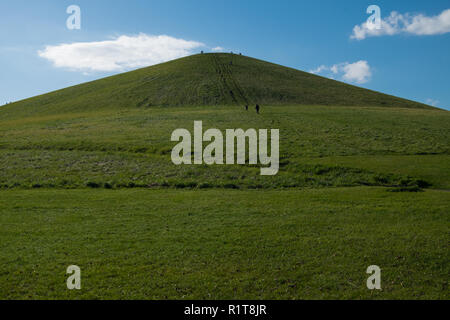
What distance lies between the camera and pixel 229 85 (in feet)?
315

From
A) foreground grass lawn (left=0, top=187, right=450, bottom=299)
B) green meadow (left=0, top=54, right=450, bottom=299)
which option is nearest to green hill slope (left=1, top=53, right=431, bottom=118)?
green meadow (left=0, top=54, right=450, bottom=299)

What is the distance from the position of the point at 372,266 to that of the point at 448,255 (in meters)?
3.23

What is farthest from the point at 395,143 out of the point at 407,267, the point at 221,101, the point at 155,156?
the point at 221,101

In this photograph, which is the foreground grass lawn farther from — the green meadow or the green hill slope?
the green hill slope

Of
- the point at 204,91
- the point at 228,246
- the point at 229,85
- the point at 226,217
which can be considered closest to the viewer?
the point at 228,246

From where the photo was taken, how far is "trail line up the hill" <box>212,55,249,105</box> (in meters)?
85.5

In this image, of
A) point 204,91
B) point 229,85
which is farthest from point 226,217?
point 229,85

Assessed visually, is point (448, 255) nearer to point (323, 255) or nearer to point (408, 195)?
point (323, 255)

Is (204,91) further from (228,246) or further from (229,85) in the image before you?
(228,246)

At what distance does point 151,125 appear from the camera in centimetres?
5409

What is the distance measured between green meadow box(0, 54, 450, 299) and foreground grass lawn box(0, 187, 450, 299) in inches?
2.6

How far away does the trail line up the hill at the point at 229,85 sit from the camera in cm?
8546

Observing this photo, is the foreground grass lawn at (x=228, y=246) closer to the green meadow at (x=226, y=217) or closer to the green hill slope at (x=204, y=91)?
the green meadow at (x=226, y=217)

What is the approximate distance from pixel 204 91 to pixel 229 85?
32.3 feet
